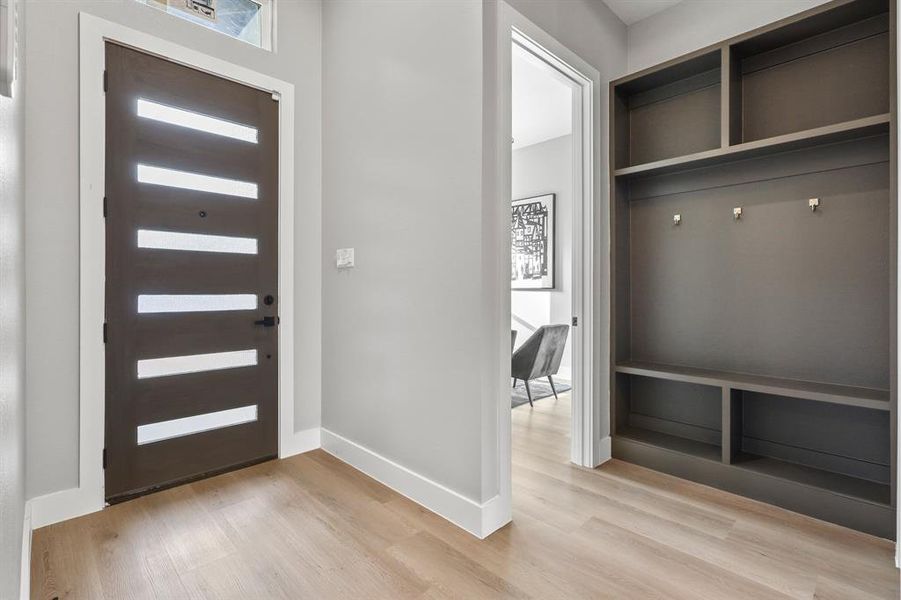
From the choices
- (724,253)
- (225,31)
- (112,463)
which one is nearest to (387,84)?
(225,31)

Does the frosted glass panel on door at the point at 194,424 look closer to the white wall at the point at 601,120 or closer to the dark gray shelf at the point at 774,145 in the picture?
the white wall at the point at 601,120

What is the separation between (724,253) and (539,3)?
176 cm

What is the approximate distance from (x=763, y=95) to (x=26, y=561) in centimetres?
401

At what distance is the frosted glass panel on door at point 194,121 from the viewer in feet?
7.57

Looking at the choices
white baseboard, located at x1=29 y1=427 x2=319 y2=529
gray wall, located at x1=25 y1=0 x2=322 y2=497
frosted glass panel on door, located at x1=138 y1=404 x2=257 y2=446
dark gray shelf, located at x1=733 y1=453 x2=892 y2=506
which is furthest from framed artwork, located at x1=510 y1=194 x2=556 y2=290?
white baseboard, located at x1=29 y1=427 x2=319 y2=529

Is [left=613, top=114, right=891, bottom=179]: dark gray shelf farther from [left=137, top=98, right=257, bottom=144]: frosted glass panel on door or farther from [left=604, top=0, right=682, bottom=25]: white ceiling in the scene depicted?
[left=137, top=98, right=257, bottom=144]: frosted glass panel on door

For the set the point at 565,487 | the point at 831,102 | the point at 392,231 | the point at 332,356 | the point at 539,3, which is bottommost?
the point at 565,487

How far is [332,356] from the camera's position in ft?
9.62

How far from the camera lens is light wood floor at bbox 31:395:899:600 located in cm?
162

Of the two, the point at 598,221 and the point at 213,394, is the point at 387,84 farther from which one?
the point at 213,394

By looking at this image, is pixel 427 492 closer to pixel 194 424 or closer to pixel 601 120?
pixel 194 424

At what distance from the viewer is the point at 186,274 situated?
244 cm

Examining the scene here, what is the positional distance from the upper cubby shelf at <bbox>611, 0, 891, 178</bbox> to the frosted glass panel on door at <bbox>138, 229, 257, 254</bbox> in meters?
2.40

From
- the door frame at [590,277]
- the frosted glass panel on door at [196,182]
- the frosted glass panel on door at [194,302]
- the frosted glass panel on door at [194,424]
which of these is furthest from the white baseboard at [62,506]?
the door frame at [590,277]
